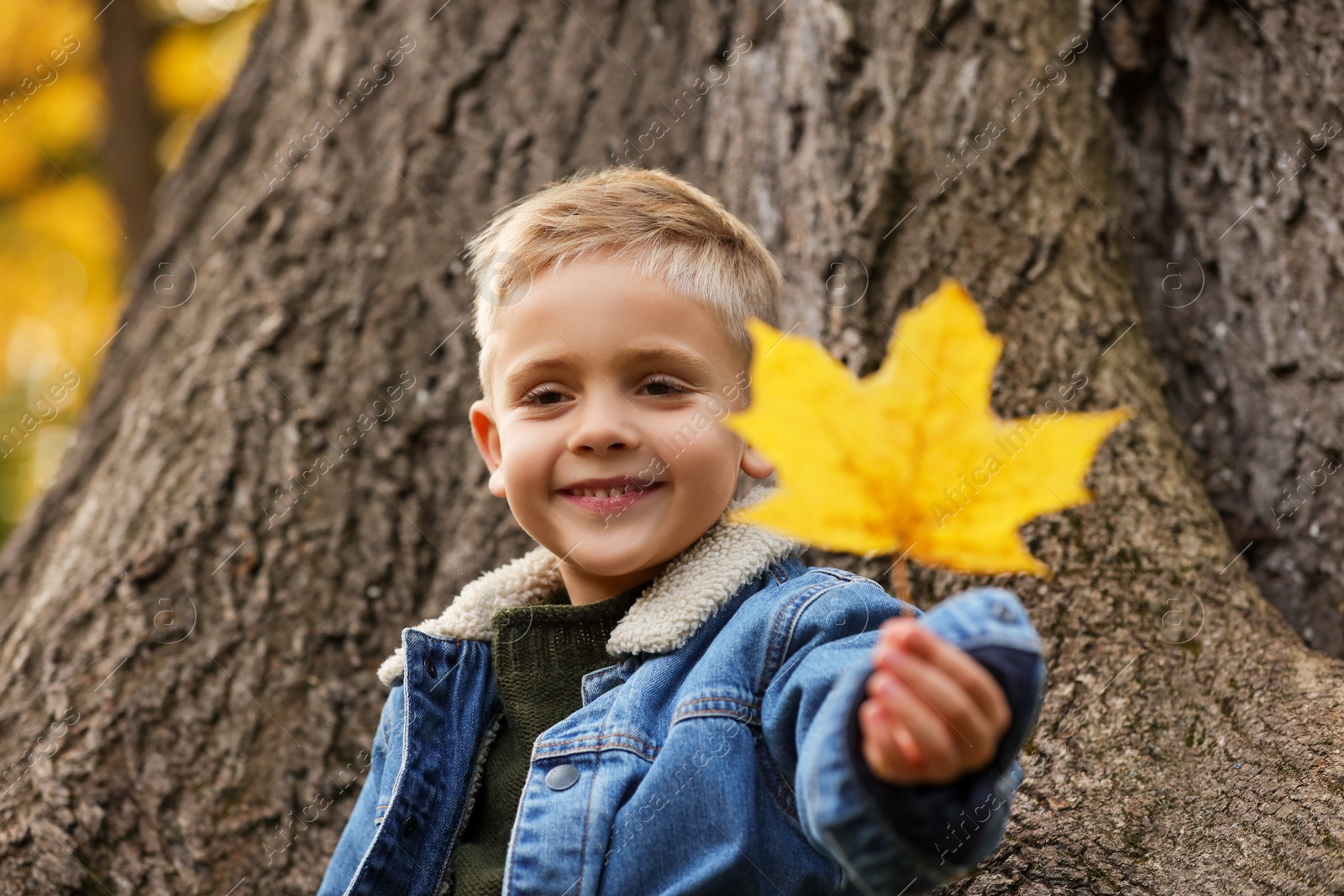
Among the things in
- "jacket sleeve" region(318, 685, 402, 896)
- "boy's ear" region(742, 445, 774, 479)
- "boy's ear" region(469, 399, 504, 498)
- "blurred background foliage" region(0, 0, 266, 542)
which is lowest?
"jacket sleeve" region(318, 685, 402, 896)

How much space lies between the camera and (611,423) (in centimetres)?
140

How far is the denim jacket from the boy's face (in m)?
0.09

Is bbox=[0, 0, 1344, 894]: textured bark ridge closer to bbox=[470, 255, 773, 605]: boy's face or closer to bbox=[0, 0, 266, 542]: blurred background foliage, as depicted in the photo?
bbox=[470, 255, 773, 605]: boy's face

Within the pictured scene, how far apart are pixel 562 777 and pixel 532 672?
0.25m

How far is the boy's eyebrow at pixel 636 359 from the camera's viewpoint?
4.62 ft

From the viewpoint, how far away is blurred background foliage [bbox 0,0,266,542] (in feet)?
20.9

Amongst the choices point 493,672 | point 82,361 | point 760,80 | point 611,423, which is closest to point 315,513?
point 493,672

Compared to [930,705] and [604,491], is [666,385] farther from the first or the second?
[930,705]

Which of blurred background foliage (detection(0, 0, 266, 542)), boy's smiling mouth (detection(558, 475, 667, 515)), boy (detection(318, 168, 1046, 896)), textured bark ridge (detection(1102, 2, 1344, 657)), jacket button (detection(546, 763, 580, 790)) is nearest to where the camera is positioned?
boy (detection(318, 168, 1046, 896))

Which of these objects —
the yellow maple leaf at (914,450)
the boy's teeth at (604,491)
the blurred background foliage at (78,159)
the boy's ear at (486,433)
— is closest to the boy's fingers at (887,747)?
the yellow maple leaf at (914,450)

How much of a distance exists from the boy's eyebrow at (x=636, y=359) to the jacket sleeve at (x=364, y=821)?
2.01 feet

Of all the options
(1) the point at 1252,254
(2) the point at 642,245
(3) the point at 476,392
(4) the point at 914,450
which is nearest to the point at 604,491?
(2) the point at 642,245

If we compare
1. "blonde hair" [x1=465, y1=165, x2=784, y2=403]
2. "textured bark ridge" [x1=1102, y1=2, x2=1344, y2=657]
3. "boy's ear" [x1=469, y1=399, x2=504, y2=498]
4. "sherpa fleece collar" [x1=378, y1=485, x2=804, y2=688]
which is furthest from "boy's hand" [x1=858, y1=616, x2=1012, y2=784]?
"textured bark ridge" [x1=1102, y1=2, x2=1344, y2=657]

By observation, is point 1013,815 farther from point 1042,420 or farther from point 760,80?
point 760,80
